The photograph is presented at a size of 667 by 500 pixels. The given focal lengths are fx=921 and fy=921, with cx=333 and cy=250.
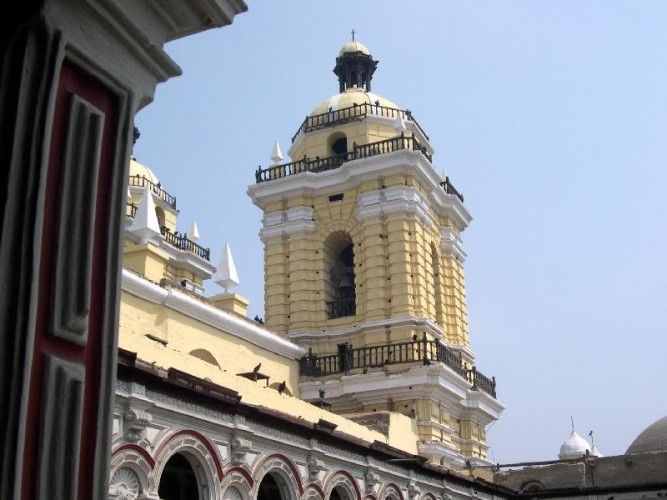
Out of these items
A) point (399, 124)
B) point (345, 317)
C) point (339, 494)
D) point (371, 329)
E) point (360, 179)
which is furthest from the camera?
point (399, 124)

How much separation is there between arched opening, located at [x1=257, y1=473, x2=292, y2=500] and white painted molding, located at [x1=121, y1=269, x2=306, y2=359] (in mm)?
4498

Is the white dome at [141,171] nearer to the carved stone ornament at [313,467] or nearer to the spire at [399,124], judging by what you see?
the spire at [399,124]

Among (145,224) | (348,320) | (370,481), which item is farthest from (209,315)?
(370,481)

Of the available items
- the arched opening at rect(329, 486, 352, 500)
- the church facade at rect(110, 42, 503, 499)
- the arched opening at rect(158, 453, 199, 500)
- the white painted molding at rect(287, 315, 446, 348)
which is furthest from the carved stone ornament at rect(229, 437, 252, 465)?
the white painted molding at rect(287, 315, 446, 348)

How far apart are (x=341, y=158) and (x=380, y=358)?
20.9 ft

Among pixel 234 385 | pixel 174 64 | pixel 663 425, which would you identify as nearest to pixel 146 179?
pixel 234 385

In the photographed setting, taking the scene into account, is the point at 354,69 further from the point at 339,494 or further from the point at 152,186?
the point at 339,494

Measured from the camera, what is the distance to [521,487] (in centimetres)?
2789

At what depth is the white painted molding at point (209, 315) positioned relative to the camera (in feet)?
59.2

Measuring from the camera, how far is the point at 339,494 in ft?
50.5

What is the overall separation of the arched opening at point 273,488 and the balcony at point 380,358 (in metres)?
9.62

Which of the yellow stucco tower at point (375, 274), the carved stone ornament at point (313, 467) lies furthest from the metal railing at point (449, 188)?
the carved stone ornament at point (313, 467)

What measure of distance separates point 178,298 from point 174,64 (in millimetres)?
→ 15495

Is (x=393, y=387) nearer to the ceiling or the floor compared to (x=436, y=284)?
nearer to the floor
